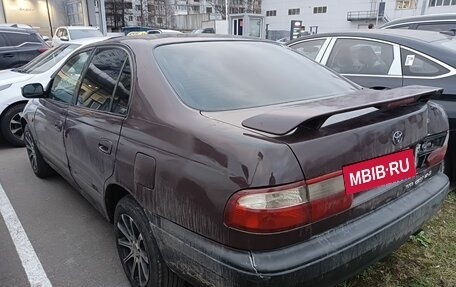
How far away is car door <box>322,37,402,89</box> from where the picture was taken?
3.86m

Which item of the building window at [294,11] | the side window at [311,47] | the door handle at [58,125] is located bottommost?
the door handle at [58,125]

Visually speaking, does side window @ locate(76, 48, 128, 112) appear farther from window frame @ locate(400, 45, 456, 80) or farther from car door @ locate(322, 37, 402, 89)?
window frame @ locate(400, 45, 456, 80)

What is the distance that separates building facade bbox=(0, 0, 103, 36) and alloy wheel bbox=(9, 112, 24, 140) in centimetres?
1914

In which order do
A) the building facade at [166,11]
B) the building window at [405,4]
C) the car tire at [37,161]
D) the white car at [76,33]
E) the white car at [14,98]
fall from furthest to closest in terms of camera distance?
the building facade at [166,11] < the building window at [405,4] < the white car at [76,33] < the white car at [14,98] < the car tire at [37,161]

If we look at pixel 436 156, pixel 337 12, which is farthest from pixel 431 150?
pixel 337 12

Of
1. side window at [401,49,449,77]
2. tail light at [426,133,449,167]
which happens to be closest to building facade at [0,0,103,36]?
side window at [401,49,449,77]

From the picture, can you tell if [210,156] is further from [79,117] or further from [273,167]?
[79,117]

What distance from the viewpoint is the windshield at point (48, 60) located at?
6148mm

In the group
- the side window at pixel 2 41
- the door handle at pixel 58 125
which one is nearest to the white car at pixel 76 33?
the side window at pixel 2 41

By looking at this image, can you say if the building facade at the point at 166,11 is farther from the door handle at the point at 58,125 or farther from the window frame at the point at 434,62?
the window frame at the point at 434,62

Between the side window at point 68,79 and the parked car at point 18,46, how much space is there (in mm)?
5908

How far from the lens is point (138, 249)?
2275 millimetres

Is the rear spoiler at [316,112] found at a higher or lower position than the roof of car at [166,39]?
lower

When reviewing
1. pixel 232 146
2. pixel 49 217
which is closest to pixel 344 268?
pixel 232 146
